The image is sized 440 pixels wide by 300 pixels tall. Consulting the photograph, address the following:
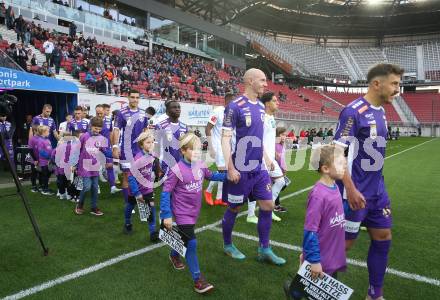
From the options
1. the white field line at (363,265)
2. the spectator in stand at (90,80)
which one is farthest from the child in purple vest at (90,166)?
the spectator in stand at (90,80)

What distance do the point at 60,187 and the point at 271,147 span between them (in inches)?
205

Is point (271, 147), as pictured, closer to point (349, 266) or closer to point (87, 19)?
point (349, 266)

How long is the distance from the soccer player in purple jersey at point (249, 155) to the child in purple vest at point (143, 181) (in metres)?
1.35

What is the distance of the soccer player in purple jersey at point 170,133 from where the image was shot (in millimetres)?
6246

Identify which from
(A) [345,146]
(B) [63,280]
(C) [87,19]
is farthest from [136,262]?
(C) [87,19]

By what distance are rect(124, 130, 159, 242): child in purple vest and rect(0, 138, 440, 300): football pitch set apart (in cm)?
26

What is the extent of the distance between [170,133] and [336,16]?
6112 cm

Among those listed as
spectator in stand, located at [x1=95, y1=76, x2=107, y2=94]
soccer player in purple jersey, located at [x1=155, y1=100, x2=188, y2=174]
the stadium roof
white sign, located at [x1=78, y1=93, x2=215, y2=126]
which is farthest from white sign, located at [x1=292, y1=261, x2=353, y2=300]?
the stadium roof

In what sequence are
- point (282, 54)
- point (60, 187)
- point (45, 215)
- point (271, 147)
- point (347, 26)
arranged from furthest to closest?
point (347, 26) < point (282, 54) < point (60, 187) < point (45, 215) < point (271, 147)

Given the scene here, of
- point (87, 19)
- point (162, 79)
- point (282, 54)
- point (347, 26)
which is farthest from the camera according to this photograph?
point (347, 26)

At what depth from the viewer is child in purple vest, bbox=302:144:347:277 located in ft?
8.95

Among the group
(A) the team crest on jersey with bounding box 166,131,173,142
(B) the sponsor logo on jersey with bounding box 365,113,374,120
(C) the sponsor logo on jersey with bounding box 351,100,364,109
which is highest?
(C) the sponsor logo on jersey with bounding box 351,100,364,109

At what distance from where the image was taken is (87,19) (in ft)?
87.6

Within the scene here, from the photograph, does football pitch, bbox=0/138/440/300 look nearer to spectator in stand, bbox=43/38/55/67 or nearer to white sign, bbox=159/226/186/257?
white sign, bbox=159/226/186/257
